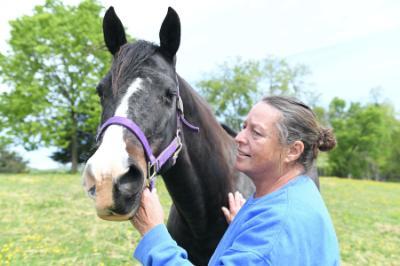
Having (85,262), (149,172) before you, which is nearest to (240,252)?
(149,172)

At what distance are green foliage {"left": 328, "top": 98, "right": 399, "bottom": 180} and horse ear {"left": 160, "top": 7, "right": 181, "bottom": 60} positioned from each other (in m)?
53.3

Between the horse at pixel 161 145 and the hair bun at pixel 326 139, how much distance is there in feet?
2.87

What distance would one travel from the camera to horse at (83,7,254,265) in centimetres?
171

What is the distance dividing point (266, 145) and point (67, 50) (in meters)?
29.6

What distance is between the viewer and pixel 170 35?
101 inches

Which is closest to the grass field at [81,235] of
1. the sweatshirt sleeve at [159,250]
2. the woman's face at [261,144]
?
the sweatshirt sleeve at [159,250]

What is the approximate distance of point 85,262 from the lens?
18.9ft

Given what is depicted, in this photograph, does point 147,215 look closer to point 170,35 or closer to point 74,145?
point 170,35

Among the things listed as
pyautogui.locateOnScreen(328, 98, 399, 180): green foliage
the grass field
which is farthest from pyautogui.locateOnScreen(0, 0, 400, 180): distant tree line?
pyautogui.locateOnScreen(328, 98, 399, 180): green foliage

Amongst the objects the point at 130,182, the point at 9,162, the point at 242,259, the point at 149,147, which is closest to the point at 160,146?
the point at 149,147

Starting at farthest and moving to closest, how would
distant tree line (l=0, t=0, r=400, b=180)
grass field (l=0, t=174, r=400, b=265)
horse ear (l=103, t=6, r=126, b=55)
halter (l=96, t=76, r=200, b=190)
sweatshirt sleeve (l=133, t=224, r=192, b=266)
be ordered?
distant tree line (l=0, t=0, r=400, b=180), grass field (l=0, t=174, r=400, b=265), horse ear (l=103, t=6, r=126, b=55), halter (l=96, t=76, r=200, b=190), sweatshirt sleeve (l=133, t=224, r=192, b=266)

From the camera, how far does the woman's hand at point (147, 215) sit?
173cm

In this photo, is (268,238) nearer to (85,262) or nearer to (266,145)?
(266,145)

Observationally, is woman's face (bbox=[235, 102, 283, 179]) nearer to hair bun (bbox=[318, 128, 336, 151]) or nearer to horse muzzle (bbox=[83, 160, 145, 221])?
hair bun (bbox=[318, 128, 336, 151])
